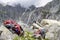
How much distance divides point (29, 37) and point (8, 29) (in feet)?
3.44

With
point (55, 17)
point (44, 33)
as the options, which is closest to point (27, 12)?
point (55, 17)

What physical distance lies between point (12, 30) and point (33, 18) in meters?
9.57

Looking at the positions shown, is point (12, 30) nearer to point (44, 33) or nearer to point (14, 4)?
point (44, 33)

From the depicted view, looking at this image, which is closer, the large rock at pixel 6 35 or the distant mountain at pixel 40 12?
the large rock at pixel 6 35

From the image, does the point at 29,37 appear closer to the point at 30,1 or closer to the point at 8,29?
the point at 8,29

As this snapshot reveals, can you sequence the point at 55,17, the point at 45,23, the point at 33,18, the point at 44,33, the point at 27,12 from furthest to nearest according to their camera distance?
1. the point at 27,12
2. the point at 33,18
3. the point at 55,17
4. the point at 45,23
5. the point at 44,33

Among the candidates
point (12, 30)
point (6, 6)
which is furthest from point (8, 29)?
point (6, 6)

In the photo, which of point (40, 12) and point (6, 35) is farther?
point (40, 12)

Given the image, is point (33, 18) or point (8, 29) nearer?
point (8, 29)

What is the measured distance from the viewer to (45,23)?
12.9 metres

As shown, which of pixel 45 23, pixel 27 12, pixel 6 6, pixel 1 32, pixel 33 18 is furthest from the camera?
pixel 6 6

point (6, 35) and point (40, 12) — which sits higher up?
point (40, 12)

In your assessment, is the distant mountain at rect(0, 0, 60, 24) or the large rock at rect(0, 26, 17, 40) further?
the distant mountain at rect(0, 0, 60, 24)

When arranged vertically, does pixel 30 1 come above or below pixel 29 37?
above
